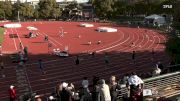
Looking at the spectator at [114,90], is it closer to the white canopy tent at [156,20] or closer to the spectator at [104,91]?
the spectator at [104,91]

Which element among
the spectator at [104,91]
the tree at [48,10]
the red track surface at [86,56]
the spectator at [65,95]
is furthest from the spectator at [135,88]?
the tree at [48,10]

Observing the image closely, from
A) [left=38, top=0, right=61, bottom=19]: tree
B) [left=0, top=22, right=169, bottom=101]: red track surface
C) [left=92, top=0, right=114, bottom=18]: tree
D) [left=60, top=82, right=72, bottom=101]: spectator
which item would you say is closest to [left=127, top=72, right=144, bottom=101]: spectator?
[left=60, top=82, right=72, bottom=101]: spectator

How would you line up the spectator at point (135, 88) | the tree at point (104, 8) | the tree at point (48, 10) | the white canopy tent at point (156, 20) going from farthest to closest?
the tree at point (48, 10), the tree at point (104, 8), the white canopy tent at point (156, 20), the spectator at point (135, 88)

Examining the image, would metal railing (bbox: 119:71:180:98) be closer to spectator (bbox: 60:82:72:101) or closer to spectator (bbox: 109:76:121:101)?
spectator (bbox: 109:76:121:101)

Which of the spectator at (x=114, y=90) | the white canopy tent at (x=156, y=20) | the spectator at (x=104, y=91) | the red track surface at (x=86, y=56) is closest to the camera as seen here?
the spectator at (x=104, y=91)

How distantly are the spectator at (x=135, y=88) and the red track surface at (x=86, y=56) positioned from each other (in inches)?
449

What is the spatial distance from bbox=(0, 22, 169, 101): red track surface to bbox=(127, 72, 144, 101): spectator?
1142cm

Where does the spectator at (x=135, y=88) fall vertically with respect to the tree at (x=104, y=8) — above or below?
below

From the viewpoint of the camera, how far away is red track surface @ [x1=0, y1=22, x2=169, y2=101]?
3002cm

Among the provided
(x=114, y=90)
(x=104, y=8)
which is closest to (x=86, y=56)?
(x=114, y=90)

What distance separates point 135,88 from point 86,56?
27377 mm

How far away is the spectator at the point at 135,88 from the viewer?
12.1 m

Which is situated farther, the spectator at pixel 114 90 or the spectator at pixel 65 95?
the spectator at pixel 114 90

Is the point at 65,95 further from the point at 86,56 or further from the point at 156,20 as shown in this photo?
the point at 156,20
